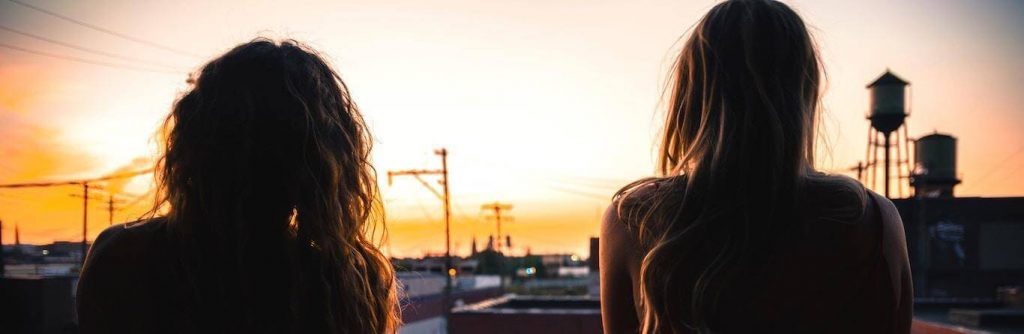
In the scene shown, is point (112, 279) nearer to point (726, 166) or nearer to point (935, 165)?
point (726, 166)

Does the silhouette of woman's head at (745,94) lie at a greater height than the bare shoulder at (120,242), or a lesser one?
greater

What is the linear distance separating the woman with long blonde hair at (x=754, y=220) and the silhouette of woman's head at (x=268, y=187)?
599mm

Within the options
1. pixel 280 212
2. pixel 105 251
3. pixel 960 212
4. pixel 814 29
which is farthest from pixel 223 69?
pixel 960 212

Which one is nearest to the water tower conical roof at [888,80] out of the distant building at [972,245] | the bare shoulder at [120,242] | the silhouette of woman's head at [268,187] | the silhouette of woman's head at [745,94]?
the distant building at [972,245]

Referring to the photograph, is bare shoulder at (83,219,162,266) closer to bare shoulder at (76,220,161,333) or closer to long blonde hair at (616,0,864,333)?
bare shoulder at (76,220,161,333)

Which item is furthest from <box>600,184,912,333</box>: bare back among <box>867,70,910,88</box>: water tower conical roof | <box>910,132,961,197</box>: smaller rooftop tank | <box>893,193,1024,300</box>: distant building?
<box>910,132,961,197</box>: smaller rooftop tank

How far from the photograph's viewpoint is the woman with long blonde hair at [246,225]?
5.03 feet

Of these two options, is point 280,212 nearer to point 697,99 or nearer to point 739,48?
point 697,99

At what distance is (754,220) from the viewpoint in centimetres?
146

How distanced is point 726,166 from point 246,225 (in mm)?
971

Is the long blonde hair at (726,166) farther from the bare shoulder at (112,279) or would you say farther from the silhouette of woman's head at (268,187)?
the bare shoulder at (112,279)

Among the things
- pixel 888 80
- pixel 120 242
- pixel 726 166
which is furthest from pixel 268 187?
pixel 888 80

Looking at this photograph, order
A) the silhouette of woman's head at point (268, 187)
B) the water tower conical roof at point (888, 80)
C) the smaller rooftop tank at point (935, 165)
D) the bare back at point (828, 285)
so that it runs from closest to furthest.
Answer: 1. the bare back at point (828, 285)
2. the silhouette of woman's head at point (268, 187)
3. the water tower conical roof at point (888, 80)
4. the smaller rooftop tank at point (935, 165)

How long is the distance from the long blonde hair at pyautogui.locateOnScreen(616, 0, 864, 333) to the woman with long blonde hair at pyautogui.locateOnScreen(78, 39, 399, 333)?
65 centimetres
